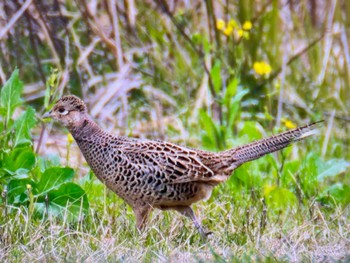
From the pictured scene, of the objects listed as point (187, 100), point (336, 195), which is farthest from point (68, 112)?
point (187, 100)

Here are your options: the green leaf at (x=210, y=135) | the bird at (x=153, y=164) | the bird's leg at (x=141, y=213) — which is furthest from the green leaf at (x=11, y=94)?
the green leaf at (x=210, y=135)

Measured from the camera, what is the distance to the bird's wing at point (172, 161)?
597cm

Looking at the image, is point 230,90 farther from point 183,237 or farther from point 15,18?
point 15,18

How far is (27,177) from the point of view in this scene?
237 inches

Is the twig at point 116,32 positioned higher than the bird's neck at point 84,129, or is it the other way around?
the twig at point 116,32

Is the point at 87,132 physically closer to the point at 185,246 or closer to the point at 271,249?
the point at 185,246

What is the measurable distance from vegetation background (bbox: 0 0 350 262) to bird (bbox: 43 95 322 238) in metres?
0.15

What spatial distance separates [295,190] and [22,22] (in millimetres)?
3913

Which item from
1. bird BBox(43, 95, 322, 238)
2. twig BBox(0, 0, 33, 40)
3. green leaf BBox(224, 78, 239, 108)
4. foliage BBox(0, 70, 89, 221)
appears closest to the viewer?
bird BBox(43, 95, 322, 238)

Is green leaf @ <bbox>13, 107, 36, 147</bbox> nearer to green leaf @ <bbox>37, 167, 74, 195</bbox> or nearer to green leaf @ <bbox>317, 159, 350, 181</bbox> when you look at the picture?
green leaf @ <bbox>37, 167, 74, 195</bbox>

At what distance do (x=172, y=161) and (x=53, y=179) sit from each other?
79 cm

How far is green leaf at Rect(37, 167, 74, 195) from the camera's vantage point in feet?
20.0

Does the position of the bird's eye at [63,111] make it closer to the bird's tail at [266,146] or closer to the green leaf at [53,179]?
the green leaf at [53,179]

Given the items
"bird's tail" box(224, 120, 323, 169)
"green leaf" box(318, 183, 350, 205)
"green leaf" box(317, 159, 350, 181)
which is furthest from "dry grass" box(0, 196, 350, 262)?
"green leaf" box(317, 159, 350, 181)
